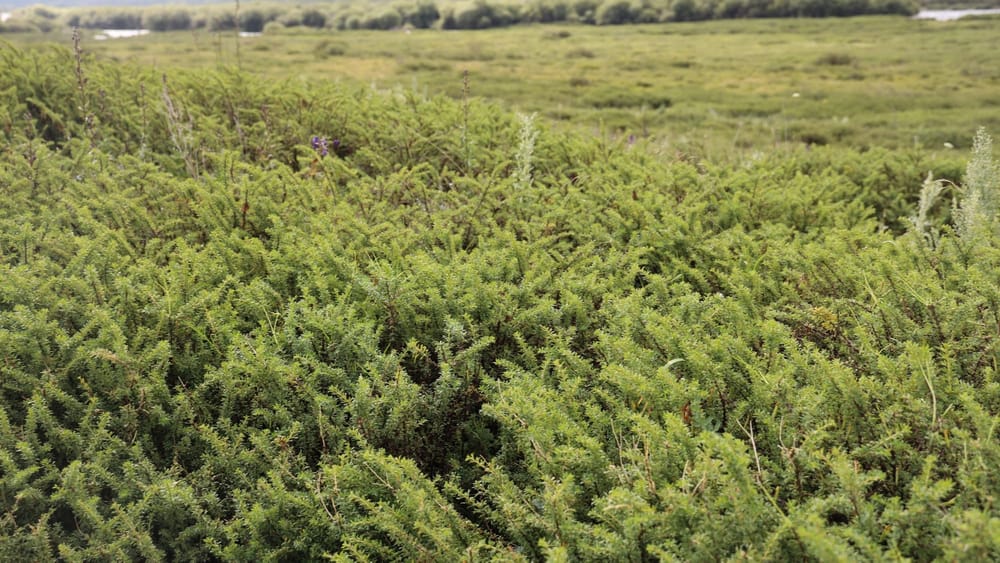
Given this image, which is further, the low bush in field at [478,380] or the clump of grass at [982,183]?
the clump of grass at [982,183]

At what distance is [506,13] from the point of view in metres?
81.1

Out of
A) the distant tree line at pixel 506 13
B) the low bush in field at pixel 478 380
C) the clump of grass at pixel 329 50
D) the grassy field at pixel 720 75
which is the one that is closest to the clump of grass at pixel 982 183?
the low bush in field at pixel 478 380

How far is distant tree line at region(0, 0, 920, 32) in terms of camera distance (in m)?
72.7

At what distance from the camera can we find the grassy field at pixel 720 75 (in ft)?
63.3

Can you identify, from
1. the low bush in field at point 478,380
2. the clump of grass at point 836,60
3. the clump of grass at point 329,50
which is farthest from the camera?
the clump of grass at point 329,50

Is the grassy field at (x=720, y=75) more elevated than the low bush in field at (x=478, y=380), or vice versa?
the grassy field at (x=720, y=75)

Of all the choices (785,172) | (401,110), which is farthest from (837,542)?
(401,110)

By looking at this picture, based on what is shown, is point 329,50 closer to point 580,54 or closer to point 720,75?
point 580,54

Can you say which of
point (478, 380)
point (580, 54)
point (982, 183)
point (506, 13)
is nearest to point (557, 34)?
point (506, 13)

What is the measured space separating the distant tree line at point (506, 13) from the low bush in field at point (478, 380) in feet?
253

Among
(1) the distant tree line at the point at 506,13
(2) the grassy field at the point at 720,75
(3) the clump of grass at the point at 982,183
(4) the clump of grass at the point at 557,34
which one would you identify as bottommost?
(3) the clump of grass at the point at 982,183

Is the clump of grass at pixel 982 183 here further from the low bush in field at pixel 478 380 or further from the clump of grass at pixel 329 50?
the clump of grass at pixel 329 50

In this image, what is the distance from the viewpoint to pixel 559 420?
1.92 metres

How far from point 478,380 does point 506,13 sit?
285ft
